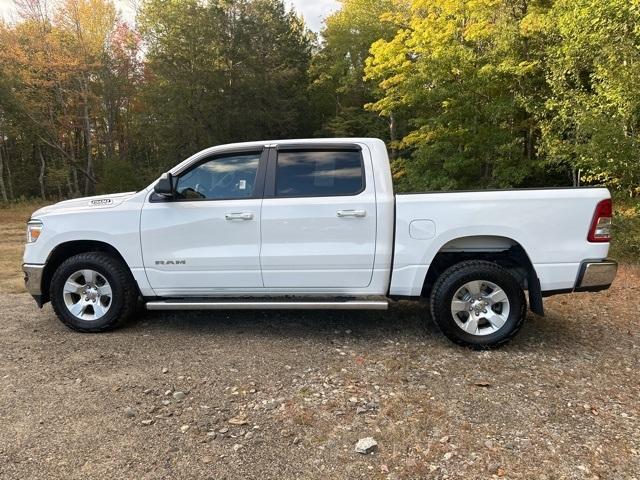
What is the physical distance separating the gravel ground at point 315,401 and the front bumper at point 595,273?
2.11ft

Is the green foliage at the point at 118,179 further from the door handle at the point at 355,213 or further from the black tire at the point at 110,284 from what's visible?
the door handle at the point at 355,213

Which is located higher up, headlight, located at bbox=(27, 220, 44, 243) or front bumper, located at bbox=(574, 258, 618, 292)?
headlight, located at bbox=(27, 220, 44, 243)

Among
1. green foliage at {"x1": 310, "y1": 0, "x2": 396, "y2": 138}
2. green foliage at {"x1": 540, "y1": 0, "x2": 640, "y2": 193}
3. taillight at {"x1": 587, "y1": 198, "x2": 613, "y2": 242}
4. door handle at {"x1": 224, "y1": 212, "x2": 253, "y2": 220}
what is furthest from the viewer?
green foliage at {"x1": 310, "y1": 0, "x2": 396, "y2": 138}

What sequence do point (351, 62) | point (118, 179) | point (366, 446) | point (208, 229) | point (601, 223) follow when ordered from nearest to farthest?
point (366, 446) < point (601, 223) < point (208, 229) < point (118, 179) < point (351, 62)

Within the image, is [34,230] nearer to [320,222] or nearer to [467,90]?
[320,222]

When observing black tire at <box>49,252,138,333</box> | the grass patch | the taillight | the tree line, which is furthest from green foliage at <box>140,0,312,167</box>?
the taillight

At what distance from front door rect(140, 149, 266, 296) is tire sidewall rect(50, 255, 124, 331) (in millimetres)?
378

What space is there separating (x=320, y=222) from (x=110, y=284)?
223 cm

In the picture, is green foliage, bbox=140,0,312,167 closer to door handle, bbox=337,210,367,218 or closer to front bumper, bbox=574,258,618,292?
door handle, bbox=337,210,367,218

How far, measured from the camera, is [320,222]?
4309 mm

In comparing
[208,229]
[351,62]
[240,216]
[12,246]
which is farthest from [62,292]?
[351,62]

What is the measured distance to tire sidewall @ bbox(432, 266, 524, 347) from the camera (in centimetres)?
416

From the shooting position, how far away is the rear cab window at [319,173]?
442cm

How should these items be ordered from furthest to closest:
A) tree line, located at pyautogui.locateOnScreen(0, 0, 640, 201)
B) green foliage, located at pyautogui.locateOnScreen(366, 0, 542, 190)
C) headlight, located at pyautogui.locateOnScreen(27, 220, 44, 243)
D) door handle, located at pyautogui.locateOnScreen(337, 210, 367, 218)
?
green foliage, located at pyautogui.locateOnScreen(366, 0, 542, 190) < tree line, located at pyautogui.locateOnScreen(0, 0, 640, 201) < headlight, located at pyautogui.locateOnScreen(27, 220, 44, 243) < door handle, located at pyautogui.locateOnScreen(337, 210, 367, 218)
